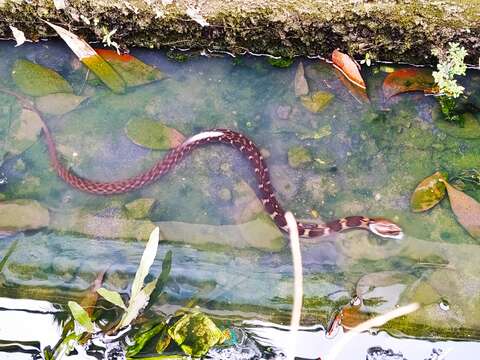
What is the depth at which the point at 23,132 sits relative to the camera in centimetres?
458

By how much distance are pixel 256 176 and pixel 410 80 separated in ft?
4.88

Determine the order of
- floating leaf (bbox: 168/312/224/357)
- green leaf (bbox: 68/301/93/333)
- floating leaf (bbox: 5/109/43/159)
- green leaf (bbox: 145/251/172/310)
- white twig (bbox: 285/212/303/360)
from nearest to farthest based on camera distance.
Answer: green leaf (bbox: 68/301/93/333), floating leaf (bbox: 168/312/224/357), white twig (bbox: 285/212/303/360), green leaf (bbox: 145/251/172/310), floating leaf (bbox: 5/109/43/159)

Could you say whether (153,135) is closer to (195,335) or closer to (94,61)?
(94,61)

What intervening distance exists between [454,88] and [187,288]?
8.17ft

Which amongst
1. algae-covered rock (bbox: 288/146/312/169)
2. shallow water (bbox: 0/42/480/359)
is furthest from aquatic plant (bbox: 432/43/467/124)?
algae-covered rock (bbox: 288/146/312/169)

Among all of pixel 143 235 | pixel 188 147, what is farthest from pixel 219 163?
pixel 143 235

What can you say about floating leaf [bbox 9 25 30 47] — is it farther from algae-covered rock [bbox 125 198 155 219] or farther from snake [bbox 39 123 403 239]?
algae-covered rock [bbox 125 198 155 219]

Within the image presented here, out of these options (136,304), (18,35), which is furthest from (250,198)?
(18,35)

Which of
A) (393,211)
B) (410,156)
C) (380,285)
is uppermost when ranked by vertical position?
(410,156)

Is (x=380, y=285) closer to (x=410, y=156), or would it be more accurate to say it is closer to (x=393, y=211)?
(x=393, y=211)

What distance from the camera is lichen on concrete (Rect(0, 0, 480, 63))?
13.2 feet

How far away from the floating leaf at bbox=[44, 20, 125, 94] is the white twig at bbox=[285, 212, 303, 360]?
1.81 meters

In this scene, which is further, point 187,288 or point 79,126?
point 79,126

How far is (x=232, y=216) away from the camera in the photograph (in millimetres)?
4402
